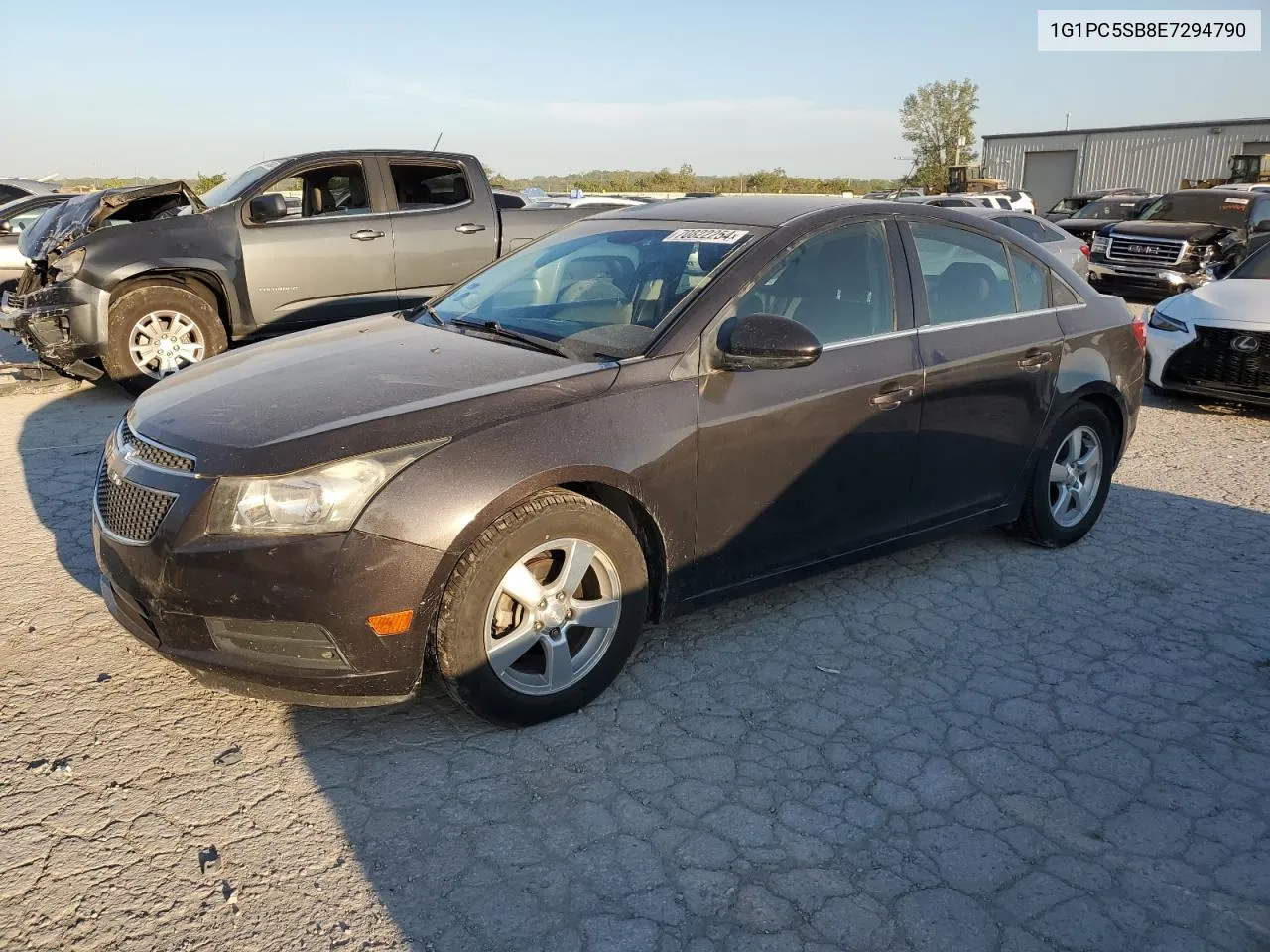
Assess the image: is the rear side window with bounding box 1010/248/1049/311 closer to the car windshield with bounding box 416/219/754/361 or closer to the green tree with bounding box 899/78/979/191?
the car windshield with bounding box 416/219/754/361

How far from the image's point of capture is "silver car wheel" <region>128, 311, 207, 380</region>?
7852mm

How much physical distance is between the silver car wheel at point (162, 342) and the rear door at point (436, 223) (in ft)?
5.51

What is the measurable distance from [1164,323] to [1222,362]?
67 centimetres

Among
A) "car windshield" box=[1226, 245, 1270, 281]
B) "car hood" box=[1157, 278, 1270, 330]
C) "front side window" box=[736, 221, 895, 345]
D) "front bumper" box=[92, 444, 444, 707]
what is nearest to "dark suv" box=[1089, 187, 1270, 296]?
"car windshield" box=[1226, 245, 1270, 281]

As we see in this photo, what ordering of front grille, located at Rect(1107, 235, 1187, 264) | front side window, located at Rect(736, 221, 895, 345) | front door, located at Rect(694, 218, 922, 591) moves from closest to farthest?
front door, located at Rect(694, 218, 922, 591) → front side window, located at Rect(736, 221, 895, 345) → front grille, located at Rect(1107, 235, 1187, 264)

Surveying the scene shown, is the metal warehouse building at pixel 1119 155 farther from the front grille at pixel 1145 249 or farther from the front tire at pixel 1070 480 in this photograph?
the front tire at pixel 1070 480

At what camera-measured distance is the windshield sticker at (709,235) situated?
3883 mm

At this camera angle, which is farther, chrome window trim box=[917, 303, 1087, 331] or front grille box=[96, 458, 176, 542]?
chrome window trim box=[917, 303, 1087, 331]

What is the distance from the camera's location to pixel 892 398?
3.96 meters

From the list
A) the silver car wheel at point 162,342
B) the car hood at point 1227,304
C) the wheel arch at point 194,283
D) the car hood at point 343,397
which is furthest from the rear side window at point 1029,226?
the car hood at point 343,397

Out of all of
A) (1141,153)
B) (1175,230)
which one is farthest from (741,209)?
(1141,153)

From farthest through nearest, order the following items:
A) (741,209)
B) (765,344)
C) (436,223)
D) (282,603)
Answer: (436,223) < (741,209) < (765,344) < (282,603)

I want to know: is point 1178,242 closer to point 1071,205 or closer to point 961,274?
point 961,274

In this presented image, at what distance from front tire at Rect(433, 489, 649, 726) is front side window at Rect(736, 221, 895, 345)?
1081 millimetres
